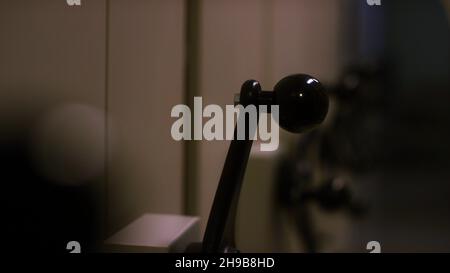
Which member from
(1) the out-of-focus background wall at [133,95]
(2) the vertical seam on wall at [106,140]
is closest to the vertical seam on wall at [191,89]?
(1) the out-of-focus background wall at [133,95]

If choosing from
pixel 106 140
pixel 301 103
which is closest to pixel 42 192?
pixel 106 140

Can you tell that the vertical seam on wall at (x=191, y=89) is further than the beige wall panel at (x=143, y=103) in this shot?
Yes

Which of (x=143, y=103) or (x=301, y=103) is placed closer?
(x=301, y=103)

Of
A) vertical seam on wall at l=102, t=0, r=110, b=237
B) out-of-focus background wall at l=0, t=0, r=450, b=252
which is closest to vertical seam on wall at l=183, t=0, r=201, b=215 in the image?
out-of-focus background wall at l=0, t=0, r=450, b=252

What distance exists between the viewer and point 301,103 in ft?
1.00

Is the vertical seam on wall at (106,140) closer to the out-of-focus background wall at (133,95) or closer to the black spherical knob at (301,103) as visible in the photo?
the out-of-focus background wall at (133,95)

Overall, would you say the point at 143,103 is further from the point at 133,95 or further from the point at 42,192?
the point at 42,192

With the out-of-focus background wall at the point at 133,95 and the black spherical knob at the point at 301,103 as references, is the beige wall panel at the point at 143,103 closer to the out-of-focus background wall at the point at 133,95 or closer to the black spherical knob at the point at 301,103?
the out-of-focus background wall at the point at 133,95

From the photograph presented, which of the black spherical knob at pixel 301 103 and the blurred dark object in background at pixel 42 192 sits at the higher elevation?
the black spherical knob at pixel 301 103

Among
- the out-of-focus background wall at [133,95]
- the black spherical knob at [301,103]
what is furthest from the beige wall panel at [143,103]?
the black spherical knob at [301,103]

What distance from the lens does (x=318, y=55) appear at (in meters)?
0.94

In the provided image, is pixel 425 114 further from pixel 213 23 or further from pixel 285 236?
pixel 213 23

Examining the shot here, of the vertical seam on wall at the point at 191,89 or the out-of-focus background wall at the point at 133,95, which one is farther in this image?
the vertical seam on wall at the point at 191,89

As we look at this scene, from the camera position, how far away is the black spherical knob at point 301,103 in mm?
304
